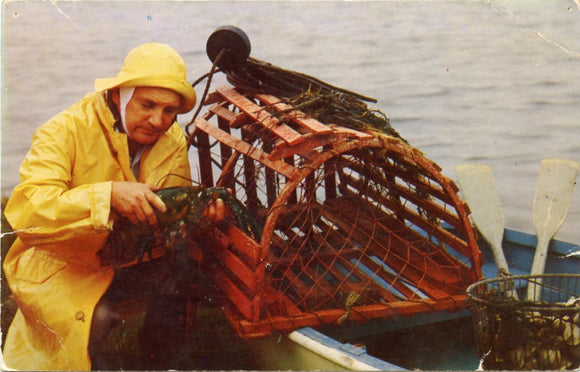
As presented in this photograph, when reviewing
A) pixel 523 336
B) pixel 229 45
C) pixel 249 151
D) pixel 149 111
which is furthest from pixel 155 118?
pixel 523 336

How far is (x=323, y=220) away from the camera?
12.0 feet

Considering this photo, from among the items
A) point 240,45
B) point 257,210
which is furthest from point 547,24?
point 257,210

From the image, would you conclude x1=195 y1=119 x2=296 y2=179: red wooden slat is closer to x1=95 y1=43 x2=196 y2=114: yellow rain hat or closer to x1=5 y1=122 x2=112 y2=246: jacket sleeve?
x1=95 y1=43 x2=196 y2=114: yellow rain hat

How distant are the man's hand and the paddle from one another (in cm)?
183

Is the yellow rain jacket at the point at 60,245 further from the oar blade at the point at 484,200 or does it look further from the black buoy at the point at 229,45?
the oar blade at the point at 484,200

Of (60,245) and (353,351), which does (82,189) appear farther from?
(353,351)

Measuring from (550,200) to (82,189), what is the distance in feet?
7.99

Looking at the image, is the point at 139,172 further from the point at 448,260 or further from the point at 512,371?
the point at 512,371

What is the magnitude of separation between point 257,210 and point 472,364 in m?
1.40

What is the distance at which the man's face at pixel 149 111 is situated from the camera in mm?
2627

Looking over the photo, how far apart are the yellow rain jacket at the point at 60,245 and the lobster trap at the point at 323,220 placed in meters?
0.54

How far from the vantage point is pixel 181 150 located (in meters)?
3.00

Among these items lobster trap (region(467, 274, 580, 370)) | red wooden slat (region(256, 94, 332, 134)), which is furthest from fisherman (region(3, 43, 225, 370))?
lobster trap (region(467, 274, 580, 370))

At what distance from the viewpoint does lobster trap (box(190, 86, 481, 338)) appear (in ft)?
8.43
